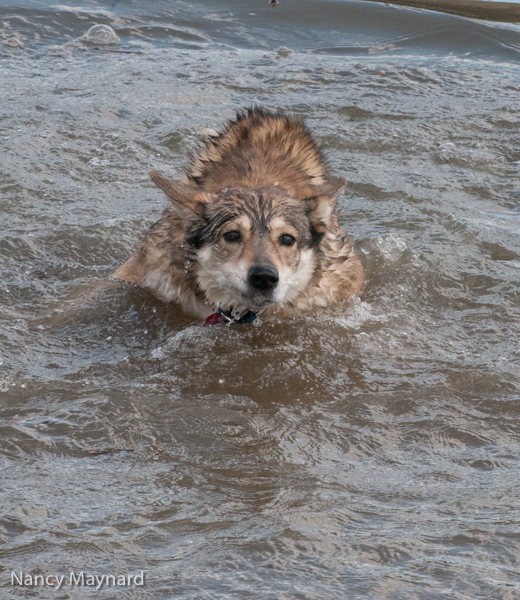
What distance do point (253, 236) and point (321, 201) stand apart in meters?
0.67

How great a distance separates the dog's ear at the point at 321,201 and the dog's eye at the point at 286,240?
0.33m

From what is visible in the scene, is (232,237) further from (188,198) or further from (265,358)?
(265,358)

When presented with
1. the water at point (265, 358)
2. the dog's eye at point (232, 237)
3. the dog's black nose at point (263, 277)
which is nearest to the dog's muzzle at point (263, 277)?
the dog's black nose at point (263, 277)

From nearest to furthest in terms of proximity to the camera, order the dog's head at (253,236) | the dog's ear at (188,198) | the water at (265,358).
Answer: the water at (265,358) → the dog's head at (253,236) → the dog's ear at (188,198)

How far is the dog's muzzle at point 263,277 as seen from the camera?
4.84 metres

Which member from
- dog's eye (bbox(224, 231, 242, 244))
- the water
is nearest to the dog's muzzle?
dog's eye (bbox(224, 231, 242, 244))

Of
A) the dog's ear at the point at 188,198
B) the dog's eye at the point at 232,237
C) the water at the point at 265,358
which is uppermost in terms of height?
the dog's ear at the point at 188,198

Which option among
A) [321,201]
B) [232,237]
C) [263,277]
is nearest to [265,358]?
[263,277]

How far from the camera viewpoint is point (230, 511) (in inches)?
142

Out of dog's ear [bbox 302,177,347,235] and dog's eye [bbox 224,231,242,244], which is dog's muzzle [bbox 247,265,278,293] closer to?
dog's eye [bbox 224,231,242,244]

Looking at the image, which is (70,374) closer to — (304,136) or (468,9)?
(304,136)

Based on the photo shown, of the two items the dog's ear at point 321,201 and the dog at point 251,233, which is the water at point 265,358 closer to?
the dog at point 251,233

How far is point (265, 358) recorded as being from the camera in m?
5.46

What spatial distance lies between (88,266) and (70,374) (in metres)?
1.93
